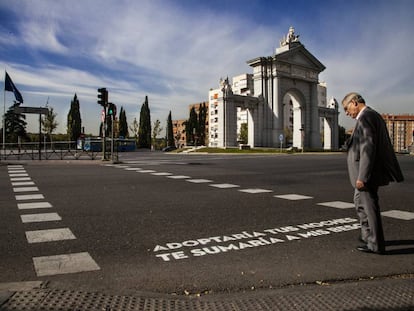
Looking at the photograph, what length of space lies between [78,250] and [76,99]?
300ft

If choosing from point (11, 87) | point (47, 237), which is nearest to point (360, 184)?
point (47, 237)

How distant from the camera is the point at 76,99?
290 ft

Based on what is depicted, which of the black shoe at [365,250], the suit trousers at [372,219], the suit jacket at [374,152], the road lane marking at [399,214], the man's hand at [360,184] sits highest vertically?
the suit jacket at [374,152]

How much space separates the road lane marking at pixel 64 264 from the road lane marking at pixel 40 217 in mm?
2042

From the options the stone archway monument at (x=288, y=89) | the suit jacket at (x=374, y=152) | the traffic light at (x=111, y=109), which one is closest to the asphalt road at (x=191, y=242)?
the suit jacket at (x=374, y=152)

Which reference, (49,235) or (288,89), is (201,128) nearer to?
(288,89)

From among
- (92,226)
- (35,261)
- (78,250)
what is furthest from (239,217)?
(35,261)

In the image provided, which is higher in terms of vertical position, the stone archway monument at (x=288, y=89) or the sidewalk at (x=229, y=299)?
the stone archway monument at (x=288, y=89)

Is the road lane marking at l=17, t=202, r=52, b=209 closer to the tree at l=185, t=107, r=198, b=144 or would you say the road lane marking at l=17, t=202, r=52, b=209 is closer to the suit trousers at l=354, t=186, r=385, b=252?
the suit trousers at l=354, t=186, r=385, b=252

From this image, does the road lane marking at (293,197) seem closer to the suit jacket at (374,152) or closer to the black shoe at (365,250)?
the black shoe at (365,250)

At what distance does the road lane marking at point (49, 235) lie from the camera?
4.54 m

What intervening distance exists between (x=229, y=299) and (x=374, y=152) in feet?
7.70

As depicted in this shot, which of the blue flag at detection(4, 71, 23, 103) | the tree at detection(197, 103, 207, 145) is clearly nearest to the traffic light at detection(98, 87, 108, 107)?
the blue flag at detection(4, 71, 23, 103)

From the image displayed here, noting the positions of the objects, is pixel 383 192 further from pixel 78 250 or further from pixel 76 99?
pixel 76 99
